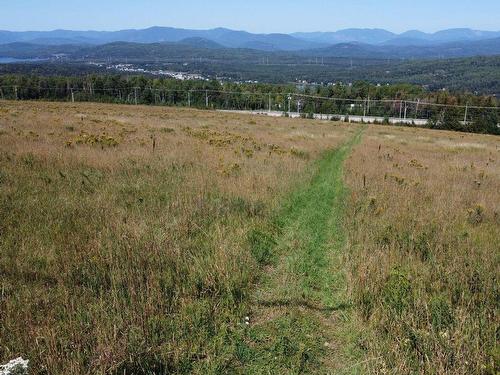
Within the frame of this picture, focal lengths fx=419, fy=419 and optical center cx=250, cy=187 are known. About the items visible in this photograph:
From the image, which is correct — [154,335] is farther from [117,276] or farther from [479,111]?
[479,111]

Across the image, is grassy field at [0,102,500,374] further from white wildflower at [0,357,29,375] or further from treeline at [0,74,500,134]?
treeline at [0,74,500,134]

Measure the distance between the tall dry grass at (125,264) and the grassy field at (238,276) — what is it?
24mm

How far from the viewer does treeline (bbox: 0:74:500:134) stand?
91.6m

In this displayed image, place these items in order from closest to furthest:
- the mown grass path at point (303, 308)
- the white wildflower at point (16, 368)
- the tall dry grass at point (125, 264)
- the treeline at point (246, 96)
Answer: the white wildflower at point (16, 368) → the tall dry grass at point (125, 264) → the mown grass path at point (303, 308) → the treeline at point (246, 96)

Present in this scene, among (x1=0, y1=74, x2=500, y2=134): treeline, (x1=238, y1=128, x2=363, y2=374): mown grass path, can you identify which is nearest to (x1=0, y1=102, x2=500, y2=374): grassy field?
(x1=238, y1=128, x2=363, y2=374): mown grass path

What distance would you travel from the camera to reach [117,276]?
18.0 ft

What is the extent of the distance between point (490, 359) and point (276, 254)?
3.63 metres

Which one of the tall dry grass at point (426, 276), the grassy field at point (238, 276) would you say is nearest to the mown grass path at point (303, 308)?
the grassy field at point (238, 276)

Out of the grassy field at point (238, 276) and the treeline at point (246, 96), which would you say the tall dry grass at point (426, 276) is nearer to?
the grassy field at point (238, 276)

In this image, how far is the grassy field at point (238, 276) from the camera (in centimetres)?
427

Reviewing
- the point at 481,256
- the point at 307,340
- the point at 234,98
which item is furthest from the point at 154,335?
the point at 234,98

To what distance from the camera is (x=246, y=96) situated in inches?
3999

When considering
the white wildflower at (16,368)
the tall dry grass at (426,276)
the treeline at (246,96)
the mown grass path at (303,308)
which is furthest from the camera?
the treeline at (246,96)

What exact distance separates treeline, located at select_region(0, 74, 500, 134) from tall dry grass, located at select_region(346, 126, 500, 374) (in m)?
80.1
